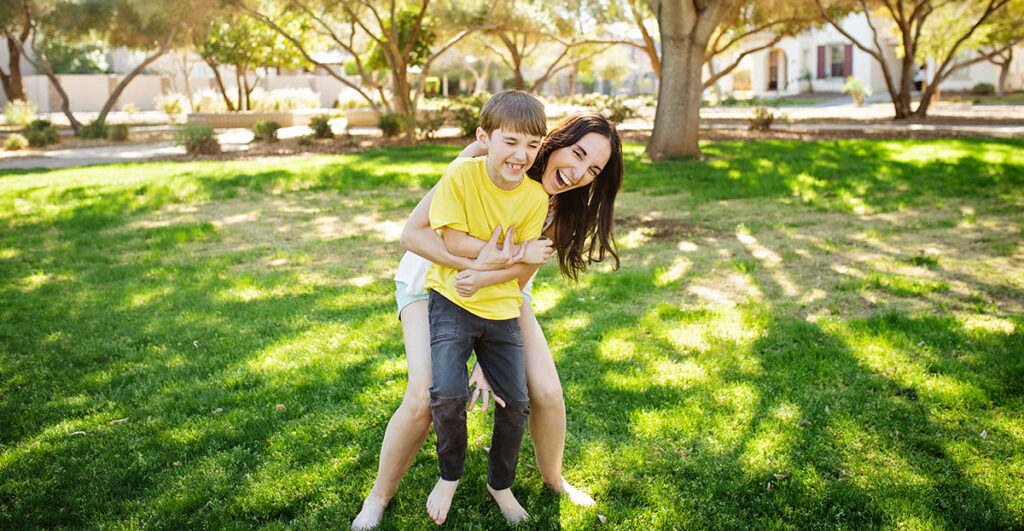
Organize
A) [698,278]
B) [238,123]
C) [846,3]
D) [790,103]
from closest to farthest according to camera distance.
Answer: [698,278] < [846,3] < [238,123] < [790,103]

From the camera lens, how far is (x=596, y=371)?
403cm

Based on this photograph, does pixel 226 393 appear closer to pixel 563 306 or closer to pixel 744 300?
pixel 563 306

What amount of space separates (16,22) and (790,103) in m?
31.2

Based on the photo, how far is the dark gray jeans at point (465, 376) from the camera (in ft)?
8.13

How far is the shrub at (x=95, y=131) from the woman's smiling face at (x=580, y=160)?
19.7m

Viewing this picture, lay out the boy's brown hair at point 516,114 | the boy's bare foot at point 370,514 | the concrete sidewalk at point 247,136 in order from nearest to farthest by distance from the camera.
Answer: the boy's brown hair at point 516,114, the boy's bare foot at point 370,514, the concrete sidewalk at point 247,136

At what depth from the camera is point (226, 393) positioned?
12.5 feet

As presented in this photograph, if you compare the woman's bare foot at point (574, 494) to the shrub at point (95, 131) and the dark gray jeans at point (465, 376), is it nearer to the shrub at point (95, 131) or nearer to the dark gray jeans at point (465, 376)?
the dark gray jeans at point (465, 376)

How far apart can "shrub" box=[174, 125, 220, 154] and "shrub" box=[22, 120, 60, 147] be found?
16.8 feet

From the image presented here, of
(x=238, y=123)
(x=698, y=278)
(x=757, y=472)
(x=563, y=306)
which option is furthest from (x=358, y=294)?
(x=238, y=123)

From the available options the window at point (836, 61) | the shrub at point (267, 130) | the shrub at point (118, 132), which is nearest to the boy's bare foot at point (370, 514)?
the shrub at point (267, 130)

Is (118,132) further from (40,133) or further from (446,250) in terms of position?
(446,250)

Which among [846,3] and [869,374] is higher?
[846,3]

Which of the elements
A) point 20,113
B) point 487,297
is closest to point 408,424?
point 487,297
